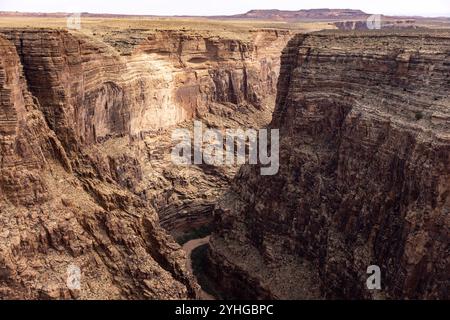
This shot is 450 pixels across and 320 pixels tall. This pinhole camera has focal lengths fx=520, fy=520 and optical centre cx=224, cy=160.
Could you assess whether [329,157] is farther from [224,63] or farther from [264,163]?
[224,63]

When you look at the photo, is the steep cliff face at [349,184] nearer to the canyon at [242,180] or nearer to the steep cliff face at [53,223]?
the canyon at [242,180]

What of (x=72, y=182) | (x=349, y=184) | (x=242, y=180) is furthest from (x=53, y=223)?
(x=242, y=180)

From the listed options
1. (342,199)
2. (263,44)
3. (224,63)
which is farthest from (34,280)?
(263,44)

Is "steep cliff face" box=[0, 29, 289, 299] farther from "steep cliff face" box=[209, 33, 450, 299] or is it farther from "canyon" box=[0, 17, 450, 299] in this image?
"steep cliff face" box=[209, 33, 450, 299]

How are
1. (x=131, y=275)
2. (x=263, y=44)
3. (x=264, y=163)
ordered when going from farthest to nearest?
(x=263, y=44) < (x=264, y=163) < (x=131, y=275)

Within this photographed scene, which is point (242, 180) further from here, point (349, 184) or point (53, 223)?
point (53, 223)

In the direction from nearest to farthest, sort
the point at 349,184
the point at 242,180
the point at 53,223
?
the point at 53,223 < the point at 349,184 < the point at 242,180
